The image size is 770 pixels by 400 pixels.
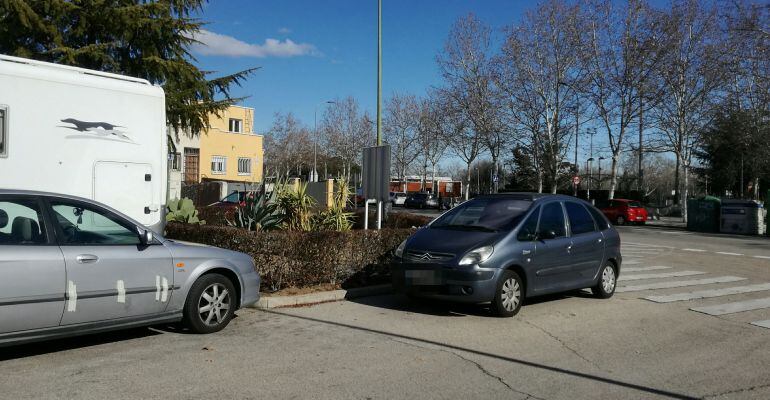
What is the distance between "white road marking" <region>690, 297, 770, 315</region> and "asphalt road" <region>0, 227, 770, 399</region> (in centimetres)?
5

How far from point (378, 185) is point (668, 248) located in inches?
438

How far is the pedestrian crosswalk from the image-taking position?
8719mm

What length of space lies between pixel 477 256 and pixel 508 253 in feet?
1.45

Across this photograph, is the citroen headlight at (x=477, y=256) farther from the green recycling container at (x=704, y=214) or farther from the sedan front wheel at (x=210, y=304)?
the green recycling container at (x=704, y=214)

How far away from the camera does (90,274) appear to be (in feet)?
17.7

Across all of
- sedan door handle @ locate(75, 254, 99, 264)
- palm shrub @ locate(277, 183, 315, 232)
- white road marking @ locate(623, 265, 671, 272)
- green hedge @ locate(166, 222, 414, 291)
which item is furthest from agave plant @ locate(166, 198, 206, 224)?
white road marking @ locate(623, 265, 671, 272)

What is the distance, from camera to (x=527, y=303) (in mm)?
8688

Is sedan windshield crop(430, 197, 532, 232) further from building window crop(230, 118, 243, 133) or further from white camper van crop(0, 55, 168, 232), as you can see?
building window crop(230, 118, 243, 133)

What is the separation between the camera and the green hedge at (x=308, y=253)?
28.2 feet

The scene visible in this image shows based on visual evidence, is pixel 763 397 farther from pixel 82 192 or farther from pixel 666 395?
pixel 82 192

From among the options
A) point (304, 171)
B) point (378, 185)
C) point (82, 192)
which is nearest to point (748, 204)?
point (378, 185)

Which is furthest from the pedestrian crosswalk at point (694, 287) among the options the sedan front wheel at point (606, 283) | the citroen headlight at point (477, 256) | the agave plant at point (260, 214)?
the agave plant at point (260, 214)

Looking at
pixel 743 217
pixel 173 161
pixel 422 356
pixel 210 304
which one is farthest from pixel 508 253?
pixel 743 217

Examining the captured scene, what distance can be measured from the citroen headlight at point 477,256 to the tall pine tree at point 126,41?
1436 cm
